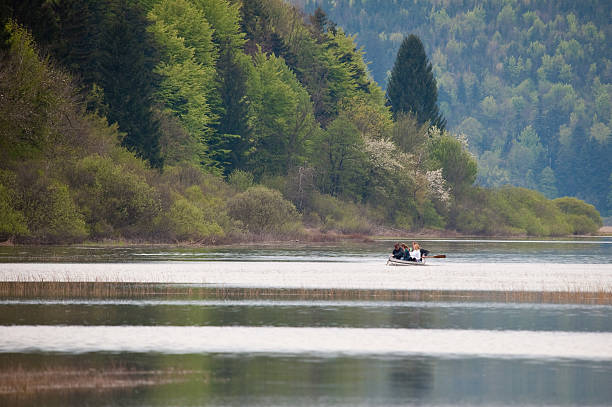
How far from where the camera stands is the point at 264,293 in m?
43.8

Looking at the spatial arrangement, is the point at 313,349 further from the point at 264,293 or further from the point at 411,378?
the point at 264,293

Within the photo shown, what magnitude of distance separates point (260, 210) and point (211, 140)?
859 inches

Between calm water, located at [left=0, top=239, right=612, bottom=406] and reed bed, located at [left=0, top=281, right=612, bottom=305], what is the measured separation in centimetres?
168

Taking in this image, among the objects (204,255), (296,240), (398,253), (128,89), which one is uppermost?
(128,89)

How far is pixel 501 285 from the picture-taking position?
49438 millimetres

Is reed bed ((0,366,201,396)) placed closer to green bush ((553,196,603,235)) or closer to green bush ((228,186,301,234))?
green bush ((228,186,301,234))

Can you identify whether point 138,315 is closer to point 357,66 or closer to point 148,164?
point 148,164

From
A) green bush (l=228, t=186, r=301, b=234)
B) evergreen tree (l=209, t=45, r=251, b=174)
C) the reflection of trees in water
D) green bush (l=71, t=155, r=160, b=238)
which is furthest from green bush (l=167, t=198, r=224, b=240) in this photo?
the reflection of trees in water

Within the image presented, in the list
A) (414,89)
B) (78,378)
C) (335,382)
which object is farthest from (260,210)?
(335,382)

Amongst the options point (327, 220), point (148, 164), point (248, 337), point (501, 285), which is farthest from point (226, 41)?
point (248, 337)

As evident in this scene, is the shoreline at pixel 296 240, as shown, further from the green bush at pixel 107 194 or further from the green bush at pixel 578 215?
the green bush at pixel 578 215

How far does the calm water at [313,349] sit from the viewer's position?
71.7 ft

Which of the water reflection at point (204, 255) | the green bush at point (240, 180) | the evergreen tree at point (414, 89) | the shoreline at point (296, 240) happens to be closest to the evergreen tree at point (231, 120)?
the green bush at point (240, 180)

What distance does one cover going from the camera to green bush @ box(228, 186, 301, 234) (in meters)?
97.7
